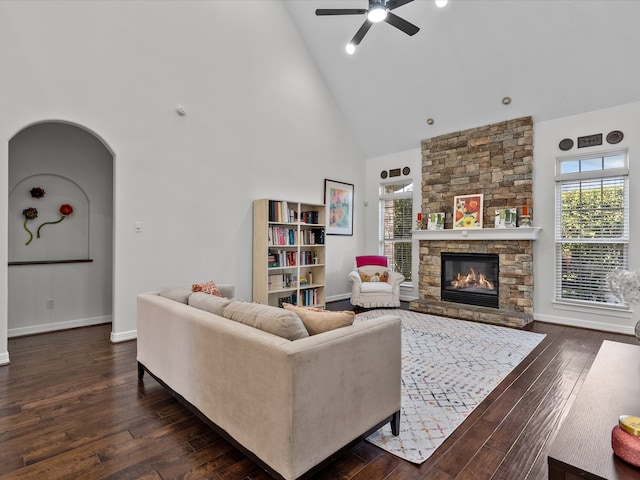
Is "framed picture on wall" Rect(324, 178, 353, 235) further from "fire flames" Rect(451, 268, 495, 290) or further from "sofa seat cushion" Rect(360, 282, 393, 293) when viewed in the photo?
"fire flames" Rect(451, 268, 495, 290)

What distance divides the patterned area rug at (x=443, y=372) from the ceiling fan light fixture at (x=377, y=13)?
10.4 ft

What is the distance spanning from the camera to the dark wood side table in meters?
1.11

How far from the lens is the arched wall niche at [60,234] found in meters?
4.16

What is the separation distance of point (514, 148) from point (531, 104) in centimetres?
62

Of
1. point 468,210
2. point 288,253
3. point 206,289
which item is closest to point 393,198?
point 468,210

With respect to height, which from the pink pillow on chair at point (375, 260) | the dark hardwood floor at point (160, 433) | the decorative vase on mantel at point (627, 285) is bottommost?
the dark hardwood floor at point (160, 433)

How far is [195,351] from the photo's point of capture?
2.09 metres

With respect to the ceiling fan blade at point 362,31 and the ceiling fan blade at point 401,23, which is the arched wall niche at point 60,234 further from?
the ceiling fan blade at point 401,23

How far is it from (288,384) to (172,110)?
4062 mm

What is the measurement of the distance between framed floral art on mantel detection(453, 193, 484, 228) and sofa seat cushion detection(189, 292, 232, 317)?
451 centimetres

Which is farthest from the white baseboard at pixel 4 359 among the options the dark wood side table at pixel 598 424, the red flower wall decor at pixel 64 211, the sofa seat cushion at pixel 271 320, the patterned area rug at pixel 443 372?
the dark wood side table at pixel 598 424

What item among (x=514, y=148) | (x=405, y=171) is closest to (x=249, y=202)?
(x=405, y=171)

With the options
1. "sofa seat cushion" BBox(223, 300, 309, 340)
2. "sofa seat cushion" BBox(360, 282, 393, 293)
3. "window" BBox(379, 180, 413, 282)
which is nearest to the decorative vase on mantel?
"sofa seat cushion" BBox(223, 300, 309, 340)

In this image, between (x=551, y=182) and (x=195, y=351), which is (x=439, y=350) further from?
(x=551, y=182)
